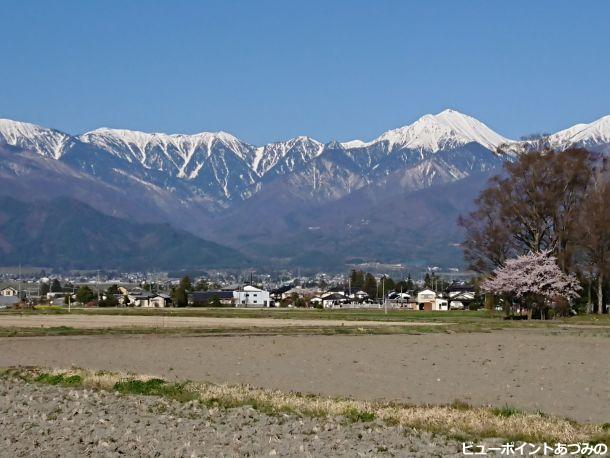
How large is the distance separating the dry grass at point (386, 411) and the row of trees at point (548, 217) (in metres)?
57.2

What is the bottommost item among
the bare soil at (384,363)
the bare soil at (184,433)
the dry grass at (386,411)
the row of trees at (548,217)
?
the bare soil at (184,433)

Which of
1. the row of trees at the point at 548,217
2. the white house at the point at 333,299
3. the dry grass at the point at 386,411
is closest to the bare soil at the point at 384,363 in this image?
the dry grass at the point at 386,411

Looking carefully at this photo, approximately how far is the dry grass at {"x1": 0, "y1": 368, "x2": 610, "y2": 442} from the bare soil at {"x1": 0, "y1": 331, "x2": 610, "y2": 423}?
160cm

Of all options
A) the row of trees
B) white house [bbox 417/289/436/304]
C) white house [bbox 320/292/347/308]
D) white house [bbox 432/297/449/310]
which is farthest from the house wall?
the row of trees

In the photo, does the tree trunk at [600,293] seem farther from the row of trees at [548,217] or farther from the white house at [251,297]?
the white house at [251,297]

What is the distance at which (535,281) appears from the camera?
255 ft

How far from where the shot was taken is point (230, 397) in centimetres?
2123

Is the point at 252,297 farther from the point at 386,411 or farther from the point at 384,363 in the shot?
the point at 386,411

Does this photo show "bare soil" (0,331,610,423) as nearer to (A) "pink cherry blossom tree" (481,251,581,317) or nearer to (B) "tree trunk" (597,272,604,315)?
(A) "pink cherry blossom tree" (481,251,581,317)

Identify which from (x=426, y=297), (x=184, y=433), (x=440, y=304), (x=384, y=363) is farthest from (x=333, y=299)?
(x=184, y=433)

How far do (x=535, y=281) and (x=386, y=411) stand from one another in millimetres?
60918

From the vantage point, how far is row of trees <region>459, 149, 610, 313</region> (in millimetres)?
77938

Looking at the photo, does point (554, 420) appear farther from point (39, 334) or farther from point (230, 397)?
point (39, 334)

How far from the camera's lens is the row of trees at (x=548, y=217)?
7794cm
